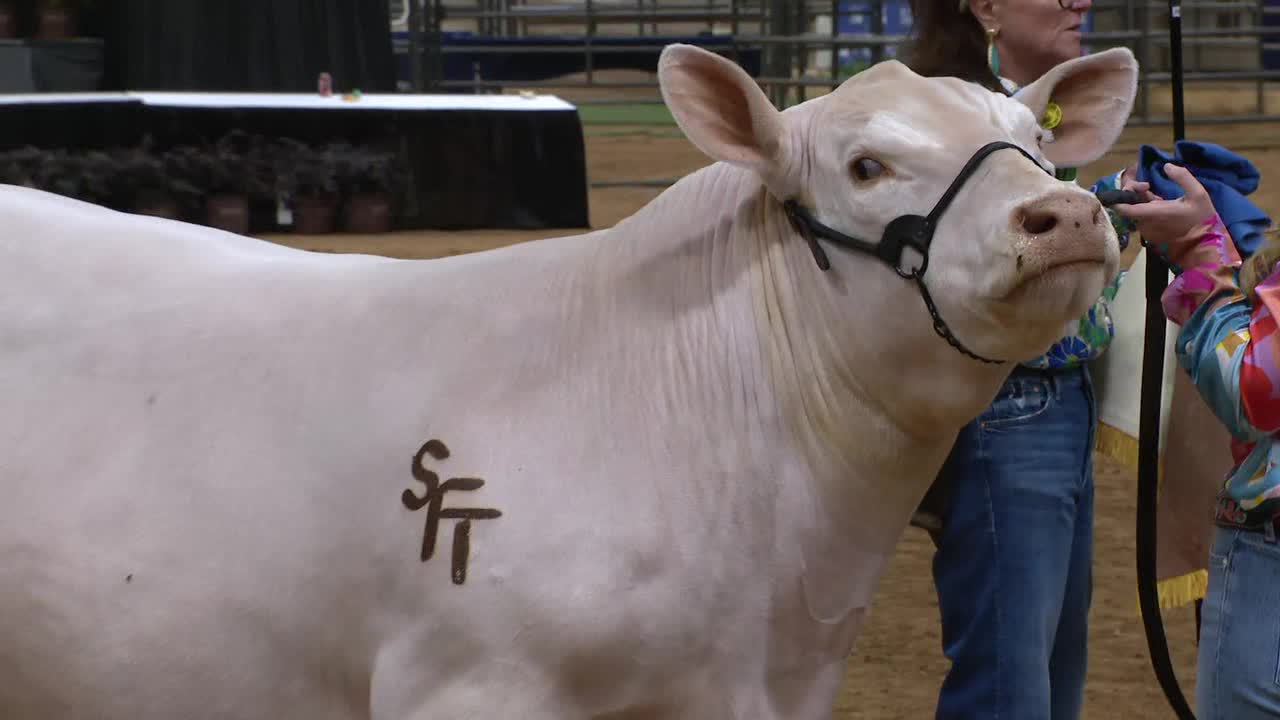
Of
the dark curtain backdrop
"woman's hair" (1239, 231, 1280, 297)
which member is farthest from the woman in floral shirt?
the dark curtain backdrop

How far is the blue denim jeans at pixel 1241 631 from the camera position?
8.18ft

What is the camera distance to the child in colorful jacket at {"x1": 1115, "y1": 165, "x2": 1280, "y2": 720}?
243cm

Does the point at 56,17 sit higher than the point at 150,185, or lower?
higher

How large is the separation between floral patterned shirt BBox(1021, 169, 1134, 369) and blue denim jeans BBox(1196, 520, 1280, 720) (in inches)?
16.0

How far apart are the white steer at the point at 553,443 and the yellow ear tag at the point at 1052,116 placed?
0.11 meters

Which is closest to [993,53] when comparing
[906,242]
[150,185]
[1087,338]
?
[1087,338]

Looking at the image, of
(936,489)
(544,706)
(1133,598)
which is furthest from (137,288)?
(1133,598)

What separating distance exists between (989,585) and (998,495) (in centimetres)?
17

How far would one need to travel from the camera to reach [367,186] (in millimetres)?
9391

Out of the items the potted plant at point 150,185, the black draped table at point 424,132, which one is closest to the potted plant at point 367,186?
the black draped table at point 424,132

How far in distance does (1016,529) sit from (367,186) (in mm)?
7033

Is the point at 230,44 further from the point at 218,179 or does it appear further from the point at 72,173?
the point at 72,173

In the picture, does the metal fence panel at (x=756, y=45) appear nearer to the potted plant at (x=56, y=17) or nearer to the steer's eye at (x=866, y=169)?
the potted plant at (x=56, y=17)

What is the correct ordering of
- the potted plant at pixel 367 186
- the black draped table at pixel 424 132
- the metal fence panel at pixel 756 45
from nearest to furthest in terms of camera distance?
1. the black draped table at pixel 424 132
2. the potted plant at pixel 367 186
3. the metal fence panel at pixel 756 45
